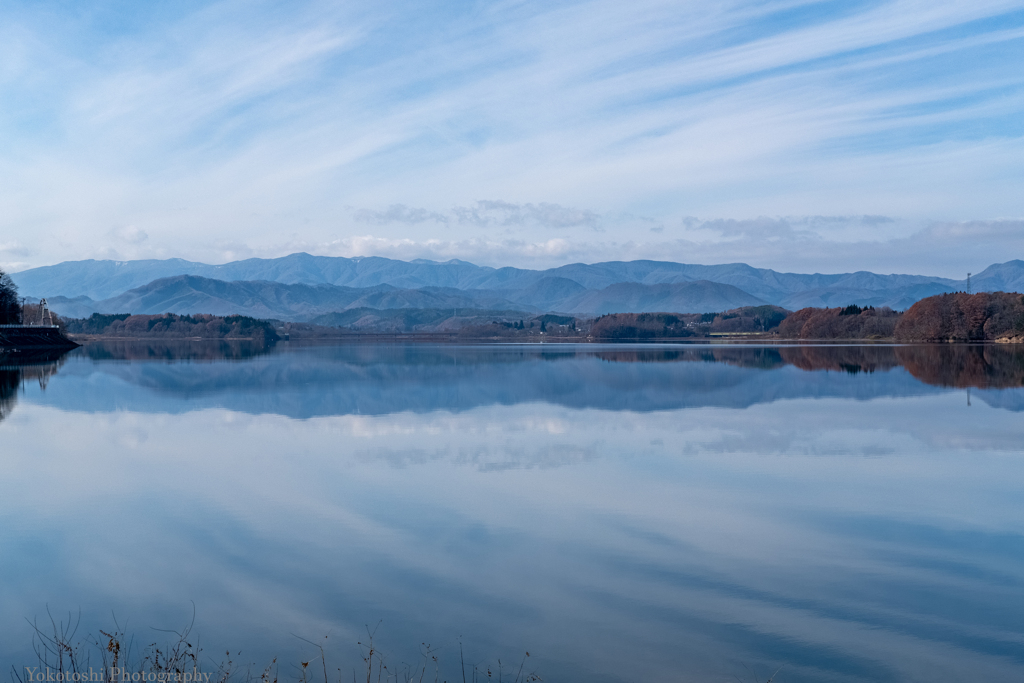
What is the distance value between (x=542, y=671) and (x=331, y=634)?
1.72 metres

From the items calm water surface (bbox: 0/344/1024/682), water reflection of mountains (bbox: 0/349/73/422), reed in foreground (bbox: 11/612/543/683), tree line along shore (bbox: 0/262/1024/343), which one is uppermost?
tree line along shore (bbox: 0/262/1024/343)

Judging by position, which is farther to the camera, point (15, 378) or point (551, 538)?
point (15, 378)

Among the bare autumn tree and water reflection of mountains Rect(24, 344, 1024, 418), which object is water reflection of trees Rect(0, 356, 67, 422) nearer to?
water reflection of mountains Rect(24, 344, 1024, 418)

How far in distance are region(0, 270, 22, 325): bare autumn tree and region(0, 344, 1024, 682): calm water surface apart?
58.9m

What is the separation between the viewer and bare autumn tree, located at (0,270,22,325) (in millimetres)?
67812

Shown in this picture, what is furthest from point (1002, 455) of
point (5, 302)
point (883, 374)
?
point (5, 302)

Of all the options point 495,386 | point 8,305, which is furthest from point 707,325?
point 495,386

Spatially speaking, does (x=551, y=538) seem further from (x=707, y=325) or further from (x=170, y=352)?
(x=707, y=325)

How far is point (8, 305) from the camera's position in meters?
69.2

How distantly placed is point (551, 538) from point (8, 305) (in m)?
76.1

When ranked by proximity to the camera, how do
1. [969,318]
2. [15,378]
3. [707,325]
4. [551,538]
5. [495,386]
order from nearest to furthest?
1. [551,538]
2. [495,386]
3. [15,378]
4. [969,318]
5. [707,325]

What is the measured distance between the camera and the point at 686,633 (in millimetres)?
5977

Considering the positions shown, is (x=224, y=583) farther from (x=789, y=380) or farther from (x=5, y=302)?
(x=5, y=302)

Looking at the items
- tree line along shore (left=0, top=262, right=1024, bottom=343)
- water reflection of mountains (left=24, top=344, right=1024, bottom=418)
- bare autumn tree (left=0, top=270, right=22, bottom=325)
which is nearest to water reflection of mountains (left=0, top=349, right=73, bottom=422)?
water reflection of mountains (left=24, top=344, right=1024, bottom=418)
